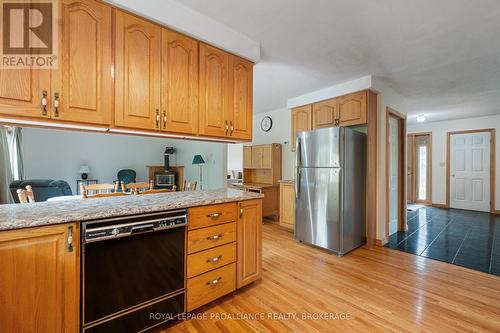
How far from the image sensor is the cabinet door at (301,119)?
393cm

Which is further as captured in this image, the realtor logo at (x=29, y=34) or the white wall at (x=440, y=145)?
the white wall at (x=440, y=145)

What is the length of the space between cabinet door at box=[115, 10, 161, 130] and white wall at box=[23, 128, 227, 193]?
3.43 metres

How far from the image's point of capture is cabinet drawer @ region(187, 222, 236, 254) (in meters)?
1.72

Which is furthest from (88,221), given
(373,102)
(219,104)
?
(373,102)

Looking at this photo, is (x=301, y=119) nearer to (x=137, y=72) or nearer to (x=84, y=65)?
(x=137, y=72)

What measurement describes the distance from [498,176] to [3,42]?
27.8 feet

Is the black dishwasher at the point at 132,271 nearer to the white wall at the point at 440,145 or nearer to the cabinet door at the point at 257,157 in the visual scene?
the cabinet door at the point at 257,157

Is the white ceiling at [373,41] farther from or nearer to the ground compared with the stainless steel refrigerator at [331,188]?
farther from the ground

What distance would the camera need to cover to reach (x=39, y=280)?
115 cm

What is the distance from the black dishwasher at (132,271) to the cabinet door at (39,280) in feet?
0.21

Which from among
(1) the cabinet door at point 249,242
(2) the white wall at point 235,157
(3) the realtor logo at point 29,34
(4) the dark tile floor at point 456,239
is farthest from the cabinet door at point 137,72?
(2) the white wall at point 235,157

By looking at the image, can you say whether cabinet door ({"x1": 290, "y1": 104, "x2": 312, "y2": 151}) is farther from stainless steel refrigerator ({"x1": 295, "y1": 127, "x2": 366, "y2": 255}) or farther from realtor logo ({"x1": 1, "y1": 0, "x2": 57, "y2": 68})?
realtor logo ({"x1": 1, "y1": 0, "x2": 57, "y2": 68})

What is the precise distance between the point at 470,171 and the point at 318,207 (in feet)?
17.7

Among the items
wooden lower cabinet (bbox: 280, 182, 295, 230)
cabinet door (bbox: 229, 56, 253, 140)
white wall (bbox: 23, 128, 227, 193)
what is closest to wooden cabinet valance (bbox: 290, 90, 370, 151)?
wooden lower cabinet (bbox: 280, 182, 295, 230)
